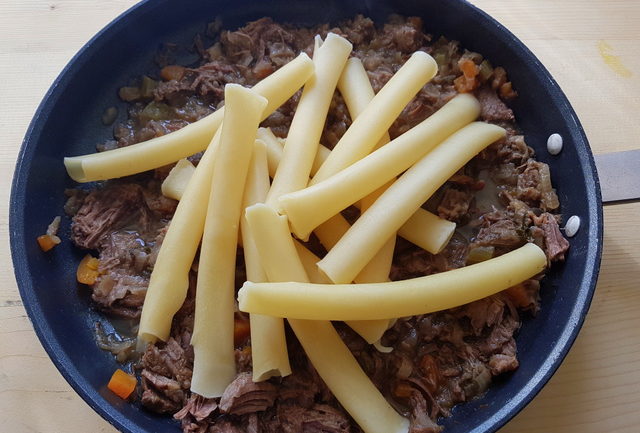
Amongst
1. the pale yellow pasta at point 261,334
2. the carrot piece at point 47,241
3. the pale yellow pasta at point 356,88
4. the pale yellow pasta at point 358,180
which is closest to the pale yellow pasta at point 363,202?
the pale yellow pasta at point 356,88

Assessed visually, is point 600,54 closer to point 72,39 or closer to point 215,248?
point 215,248

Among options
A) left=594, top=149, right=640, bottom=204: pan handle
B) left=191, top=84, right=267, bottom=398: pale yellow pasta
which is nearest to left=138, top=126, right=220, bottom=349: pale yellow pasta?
left=191, top=84, right=267, bottom=398: pale yellow pasta

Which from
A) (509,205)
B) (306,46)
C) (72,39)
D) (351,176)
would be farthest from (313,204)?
(72,39)

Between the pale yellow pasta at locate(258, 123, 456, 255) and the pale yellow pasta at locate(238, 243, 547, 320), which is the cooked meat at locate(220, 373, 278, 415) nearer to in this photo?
the pale yellow pasta at locate(238, 243, 547, 320)

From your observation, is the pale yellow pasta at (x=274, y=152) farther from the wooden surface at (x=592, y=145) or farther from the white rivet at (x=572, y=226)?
the wooden surface at (x=592, y=145)

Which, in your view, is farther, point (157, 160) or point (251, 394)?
point (157, 160)

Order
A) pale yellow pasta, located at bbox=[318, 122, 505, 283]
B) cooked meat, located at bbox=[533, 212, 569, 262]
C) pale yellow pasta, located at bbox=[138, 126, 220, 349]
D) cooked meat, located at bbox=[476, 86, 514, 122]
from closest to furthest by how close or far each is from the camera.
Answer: pale yellow pasta, located at bbox=[318, 122, 505, 283]
pale yellow pasta, located at bbox=[138, 126, 220, 349]
cooked meat, located at bbox=[533, 212, 569, 262]
cooked meat, located at bbox=[476, 86, 514, 122]
